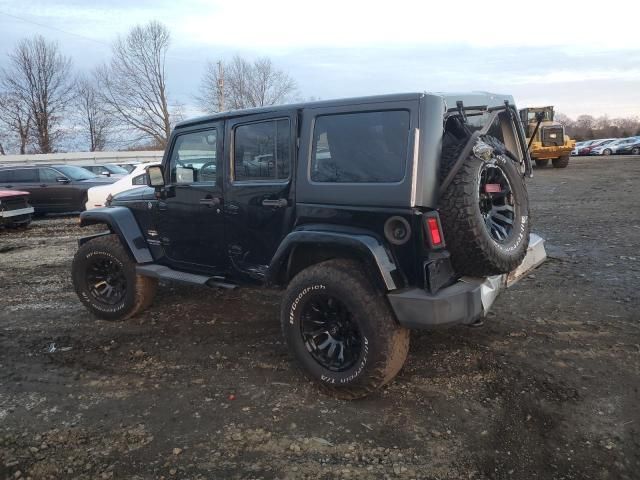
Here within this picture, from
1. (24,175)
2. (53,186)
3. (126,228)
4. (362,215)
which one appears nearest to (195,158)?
(126,228)

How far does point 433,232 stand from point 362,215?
0.48 m

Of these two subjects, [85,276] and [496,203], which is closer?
[496,203]

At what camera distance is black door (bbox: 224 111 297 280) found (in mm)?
3701

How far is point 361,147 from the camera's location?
3295 millimetres

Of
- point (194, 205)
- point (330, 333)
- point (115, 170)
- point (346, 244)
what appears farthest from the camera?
point (115, 170)

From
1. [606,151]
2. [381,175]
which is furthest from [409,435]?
[606,151]

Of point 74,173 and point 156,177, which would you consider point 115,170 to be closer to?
point 74,173

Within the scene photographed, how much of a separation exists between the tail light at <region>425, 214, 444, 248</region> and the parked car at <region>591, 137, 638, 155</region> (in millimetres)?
44451

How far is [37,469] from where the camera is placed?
2.72 metres

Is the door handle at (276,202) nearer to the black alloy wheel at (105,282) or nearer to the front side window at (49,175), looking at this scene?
the black alloy wheel at (105,282)

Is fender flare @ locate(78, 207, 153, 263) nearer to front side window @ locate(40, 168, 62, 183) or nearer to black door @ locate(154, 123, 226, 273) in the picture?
black door @ locate(154, 123, 226, 273)

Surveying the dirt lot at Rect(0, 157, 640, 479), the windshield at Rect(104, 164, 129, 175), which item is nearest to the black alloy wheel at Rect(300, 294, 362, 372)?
the dirt lot at Rect(0, 157, 640, 479)

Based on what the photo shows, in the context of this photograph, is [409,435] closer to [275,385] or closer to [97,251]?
[275,385]

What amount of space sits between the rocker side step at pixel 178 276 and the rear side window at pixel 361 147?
143cm
